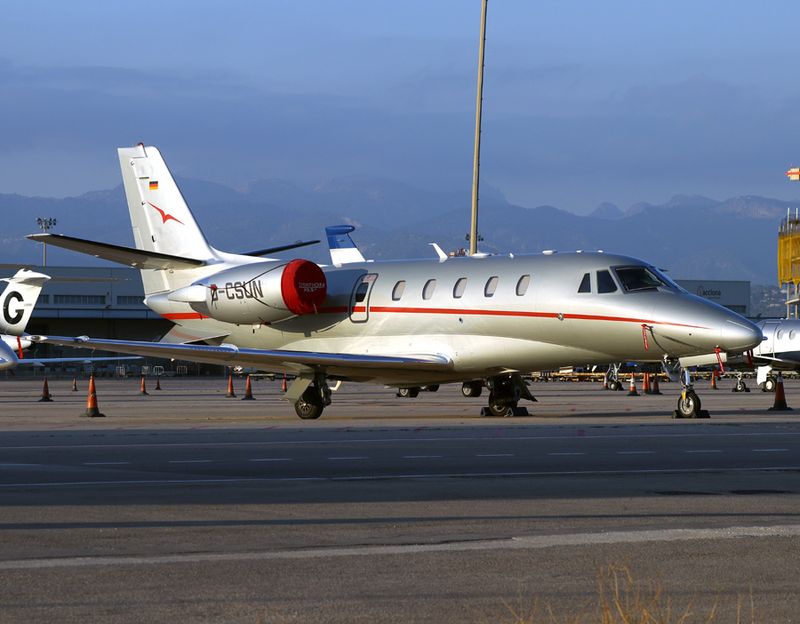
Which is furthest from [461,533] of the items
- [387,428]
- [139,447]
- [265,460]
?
[387,428]

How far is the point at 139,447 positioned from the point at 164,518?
7.83 m

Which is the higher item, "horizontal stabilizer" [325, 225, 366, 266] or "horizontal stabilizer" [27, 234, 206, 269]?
"horizontal stabilizer" [325, 225, 366, 266]

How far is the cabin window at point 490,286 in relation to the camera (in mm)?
25031

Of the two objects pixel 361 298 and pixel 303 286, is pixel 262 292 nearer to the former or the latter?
pixel 303 286

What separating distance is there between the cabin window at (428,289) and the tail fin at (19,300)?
23.8m

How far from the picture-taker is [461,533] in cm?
904

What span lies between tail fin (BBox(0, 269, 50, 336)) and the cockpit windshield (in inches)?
1082

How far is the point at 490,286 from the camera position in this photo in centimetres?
2514

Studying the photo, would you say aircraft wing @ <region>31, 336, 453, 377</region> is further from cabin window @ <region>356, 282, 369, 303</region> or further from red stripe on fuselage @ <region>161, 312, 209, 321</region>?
red stripe on fuselage @ <region>161, 312, 209, 321</region>

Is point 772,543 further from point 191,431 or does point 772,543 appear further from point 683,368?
point 683,368

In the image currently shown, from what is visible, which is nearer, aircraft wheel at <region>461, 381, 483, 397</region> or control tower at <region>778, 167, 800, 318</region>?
aircraft wheel at <region>461, 381, 483, 397</region>

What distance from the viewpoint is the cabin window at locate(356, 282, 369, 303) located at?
26891 millimetres

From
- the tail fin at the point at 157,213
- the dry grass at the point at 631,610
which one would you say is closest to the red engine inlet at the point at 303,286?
the tail fin at the point at 157,213

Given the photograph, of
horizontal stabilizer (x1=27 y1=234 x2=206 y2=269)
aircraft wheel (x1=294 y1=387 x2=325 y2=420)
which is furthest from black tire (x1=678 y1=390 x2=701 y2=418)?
horizontal stabilizer (x1=27 y1=234 x2=206 y2=269)
